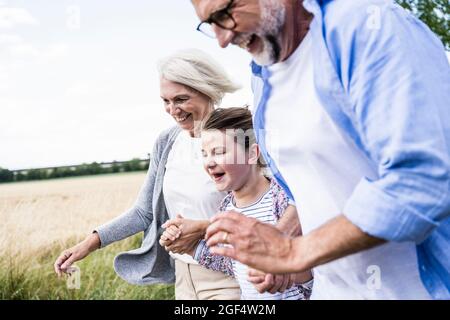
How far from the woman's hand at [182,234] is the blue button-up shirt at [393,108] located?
117 centimetres

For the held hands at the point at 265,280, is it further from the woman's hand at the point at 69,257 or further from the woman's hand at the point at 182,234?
the woman's hand at the point at 69,257

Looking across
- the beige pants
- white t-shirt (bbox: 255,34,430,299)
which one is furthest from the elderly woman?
white t-shirt (bbox: 255,34,430,299)

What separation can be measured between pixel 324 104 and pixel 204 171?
1.30 meters

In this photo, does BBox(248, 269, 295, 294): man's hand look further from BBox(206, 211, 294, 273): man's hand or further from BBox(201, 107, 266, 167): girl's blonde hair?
BBox(201, 107, 266, 167): girl's blonde hair

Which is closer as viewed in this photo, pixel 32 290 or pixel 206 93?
pixel 206 93

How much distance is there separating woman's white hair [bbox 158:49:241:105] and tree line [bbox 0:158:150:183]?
80.8 inches

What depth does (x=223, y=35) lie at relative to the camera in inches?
50.1

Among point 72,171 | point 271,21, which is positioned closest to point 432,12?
point 72,171

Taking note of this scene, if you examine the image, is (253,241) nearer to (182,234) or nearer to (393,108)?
(393,108)

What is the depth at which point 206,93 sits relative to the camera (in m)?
2.47

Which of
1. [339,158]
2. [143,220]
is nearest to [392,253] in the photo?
[339,158]

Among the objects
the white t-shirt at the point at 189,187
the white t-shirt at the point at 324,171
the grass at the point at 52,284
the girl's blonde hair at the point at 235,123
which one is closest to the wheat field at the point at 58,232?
the grass at the point at 52,284

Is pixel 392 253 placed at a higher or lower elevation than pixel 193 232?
higher
